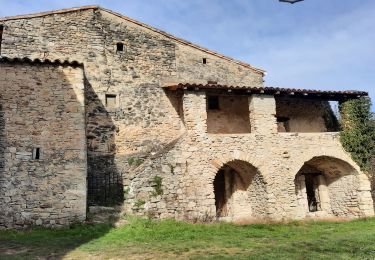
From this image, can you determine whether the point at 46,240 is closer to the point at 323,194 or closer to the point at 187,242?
the point at 187,242

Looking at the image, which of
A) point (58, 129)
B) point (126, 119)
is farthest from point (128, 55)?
point (58, 129)

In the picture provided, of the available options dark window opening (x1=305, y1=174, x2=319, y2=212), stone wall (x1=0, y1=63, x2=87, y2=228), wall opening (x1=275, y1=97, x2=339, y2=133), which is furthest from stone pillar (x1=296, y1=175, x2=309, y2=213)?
stone wall (x1=0, y1=63, x2=87, y2=228)

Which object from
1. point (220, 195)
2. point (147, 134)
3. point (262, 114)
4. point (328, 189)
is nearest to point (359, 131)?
point (328, 189)

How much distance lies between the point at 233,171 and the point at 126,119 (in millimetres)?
4767

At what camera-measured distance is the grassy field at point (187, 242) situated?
7.99 m

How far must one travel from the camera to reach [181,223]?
12.0 m

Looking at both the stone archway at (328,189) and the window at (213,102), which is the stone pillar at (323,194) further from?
the window at (213,102)

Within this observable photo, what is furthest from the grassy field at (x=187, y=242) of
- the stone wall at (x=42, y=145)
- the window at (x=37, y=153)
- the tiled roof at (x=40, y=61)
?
the tiled roof at (x=40, y=61)

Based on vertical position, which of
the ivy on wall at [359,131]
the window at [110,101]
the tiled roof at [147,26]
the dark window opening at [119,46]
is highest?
the tiled roof at [147,26]

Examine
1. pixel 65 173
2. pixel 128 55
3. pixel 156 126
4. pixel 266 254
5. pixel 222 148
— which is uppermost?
pixel 128 55

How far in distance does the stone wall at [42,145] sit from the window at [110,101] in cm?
294

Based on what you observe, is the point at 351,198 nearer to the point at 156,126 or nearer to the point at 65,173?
the point at 156,126

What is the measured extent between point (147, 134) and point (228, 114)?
3.76 meters

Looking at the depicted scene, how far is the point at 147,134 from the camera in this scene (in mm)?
15305
